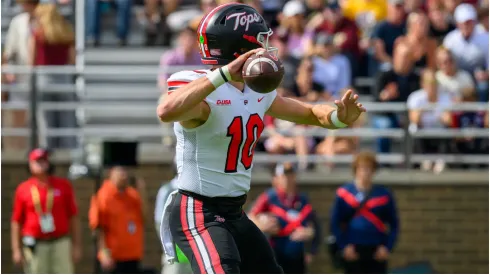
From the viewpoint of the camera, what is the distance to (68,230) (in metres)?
12.6

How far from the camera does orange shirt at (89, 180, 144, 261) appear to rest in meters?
12.4

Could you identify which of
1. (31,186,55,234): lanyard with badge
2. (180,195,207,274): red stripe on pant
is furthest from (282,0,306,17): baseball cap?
(180,195,207,274): red stripe on pant

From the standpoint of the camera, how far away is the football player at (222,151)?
21.2 feet

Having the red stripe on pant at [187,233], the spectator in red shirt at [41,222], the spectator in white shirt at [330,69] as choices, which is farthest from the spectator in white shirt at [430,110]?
the red stripe on pant at [187,233]

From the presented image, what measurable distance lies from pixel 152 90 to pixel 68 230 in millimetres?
2574

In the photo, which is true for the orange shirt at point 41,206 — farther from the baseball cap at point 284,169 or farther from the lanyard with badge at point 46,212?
the baseball cap at point 284,169

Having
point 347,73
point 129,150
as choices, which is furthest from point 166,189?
point 347,73

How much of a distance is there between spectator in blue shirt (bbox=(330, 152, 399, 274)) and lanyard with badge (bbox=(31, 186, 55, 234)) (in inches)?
117

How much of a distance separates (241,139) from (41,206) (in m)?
6.09

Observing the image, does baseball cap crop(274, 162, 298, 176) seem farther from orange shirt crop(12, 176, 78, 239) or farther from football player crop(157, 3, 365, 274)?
football player crop(157, 3, 365, 274)

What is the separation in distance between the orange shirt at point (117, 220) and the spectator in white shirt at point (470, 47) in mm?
4174

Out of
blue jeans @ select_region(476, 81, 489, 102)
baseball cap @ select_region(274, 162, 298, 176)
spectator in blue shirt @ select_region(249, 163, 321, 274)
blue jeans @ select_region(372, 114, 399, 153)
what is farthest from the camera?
blue jeans @ select_region(372, 114, 399, 153)

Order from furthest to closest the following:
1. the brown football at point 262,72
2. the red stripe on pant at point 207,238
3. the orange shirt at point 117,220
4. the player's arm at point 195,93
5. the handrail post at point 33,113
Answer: the handrail post at point 33,113, the orange shirt at point 117,220, the red stripe on pant at point 207,238, the player's arm at point 195,93, the brown football at point 262,72

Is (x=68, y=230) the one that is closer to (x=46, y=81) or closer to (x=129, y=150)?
(x=129, y=150)
